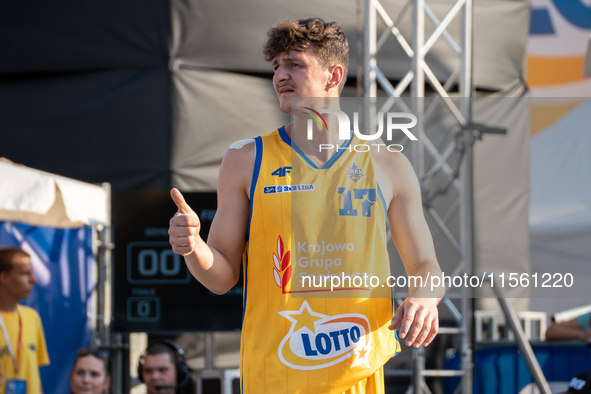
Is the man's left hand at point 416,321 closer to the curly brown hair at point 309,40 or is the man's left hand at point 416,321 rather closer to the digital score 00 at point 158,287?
the curly brown hair at point 309,40

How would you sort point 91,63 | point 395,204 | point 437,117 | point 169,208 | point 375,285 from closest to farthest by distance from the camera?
point 375,285 → point 395,204 → point 169,208 → point 91,63 → point 437,117

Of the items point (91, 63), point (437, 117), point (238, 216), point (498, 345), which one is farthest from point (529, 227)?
point (238, 216)

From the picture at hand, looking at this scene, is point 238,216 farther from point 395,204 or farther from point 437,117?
point 437,117

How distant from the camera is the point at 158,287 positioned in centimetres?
420

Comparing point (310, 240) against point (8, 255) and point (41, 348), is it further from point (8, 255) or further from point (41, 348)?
point (41, 348)

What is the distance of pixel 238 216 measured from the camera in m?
1.54

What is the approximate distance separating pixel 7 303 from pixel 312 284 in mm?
3284

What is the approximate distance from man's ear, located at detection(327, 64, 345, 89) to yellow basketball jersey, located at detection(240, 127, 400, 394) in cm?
24

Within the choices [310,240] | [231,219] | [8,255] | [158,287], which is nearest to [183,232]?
[231,219]

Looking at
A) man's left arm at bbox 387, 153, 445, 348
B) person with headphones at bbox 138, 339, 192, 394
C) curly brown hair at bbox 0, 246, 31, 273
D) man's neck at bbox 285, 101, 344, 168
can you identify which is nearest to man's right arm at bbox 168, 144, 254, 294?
man's neck at bbox 285, 101, 344, 168

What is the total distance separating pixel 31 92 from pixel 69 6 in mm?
942

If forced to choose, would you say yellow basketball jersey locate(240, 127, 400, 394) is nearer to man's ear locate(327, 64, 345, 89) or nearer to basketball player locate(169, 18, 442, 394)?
basketball player locate(169, 18, 442, 394)

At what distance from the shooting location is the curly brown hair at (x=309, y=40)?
1550mm

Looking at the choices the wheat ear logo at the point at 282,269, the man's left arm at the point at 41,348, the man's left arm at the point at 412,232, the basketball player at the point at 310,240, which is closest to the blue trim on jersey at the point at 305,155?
the basketball player at the point at 310,240
